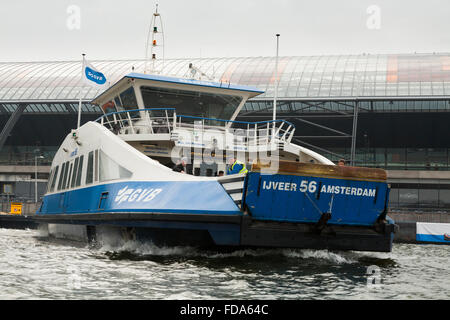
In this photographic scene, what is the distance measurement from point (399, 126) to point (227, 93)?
38.4m

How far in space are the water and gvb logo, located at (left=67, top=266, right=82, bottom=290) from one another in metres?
0.02

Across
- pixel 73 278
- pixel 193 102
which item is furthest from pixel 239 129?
pixel 73 278

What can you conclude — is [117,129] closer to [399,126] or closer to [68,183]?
[68,183]

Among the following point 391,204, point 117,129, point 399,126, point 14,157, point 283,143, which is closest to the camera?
point 283,143

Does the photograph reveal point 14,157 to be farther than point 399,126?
Yes

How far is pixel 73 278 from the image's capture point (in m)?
9.30

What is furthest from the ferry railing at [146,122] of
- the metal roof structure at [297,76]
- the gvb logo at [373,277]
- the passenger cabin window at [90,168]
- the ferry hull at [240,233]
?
the metal roof structure at [297,76]

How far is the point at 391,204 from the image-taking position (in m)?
48.6

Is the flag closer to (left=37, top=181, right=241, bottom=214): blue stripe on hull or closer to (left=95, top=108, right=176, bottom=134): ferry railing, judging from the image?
(left=95, top=108, right=176, bottom=134): ferry railing

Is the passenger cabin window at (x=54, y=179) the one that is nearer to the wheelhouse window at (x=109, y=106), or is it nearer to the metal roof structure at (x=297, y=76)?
the wheelhouse window at (x=109, y=106)

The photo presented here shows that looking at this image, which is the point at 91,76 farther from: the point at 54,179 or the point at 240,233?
the point at 240,233

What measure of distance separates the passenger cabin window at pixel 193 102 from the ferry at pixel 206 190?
1.3 inches

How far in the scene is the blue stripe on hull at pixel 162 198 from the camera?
1166 centimetres
